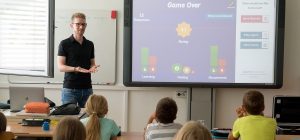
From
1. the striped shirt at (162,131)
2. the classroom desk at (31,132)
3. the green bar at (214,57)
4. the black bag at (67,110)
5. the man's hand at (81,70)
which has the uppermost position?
the green bar at (214,57)

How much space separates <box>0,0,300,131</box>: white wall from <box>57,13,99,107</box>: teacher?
1.01m

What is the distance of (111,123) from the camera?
12.3ft

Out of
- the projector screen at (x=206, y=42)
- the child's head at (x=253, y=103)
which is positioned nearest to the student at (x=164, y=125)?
the child's head at (x=253, y=103)

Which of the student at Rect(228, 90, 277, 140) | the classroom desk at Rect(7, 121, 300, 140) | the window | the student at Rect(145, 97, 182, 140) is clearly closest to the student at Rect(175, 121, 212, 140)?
the student at Rect(145, 97, 182, 140)

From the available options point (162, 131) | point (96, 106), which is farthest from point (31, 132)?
point (162, 131)

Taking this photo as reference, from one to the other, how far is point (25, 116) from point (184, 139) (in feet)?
7.57

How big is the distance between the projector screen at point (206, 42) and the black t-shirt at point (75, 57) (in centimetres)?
87

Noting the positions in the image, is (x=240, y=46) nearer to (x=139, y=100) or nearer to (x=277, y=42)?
(x=277, y=42)

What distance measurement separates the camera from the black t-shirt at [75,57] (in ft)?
17.6

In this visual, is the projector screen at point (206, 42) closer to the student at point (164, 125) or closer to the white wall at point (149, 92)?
the white wall at point (149, 92)

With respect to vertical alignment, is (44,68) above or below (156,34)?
below

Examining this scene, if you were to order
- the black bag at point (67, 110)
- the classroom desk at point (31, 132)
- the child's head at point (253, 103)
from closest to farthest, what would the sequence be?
the child's head at point (253, 103), the classroom desk at point (31, 132), the black bag at point (67, 110)

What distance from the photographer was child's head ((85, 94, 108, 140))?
3564 millimetres

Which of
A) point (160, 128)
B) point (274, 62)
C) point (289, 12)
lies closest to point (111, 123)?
point (160, 128)
